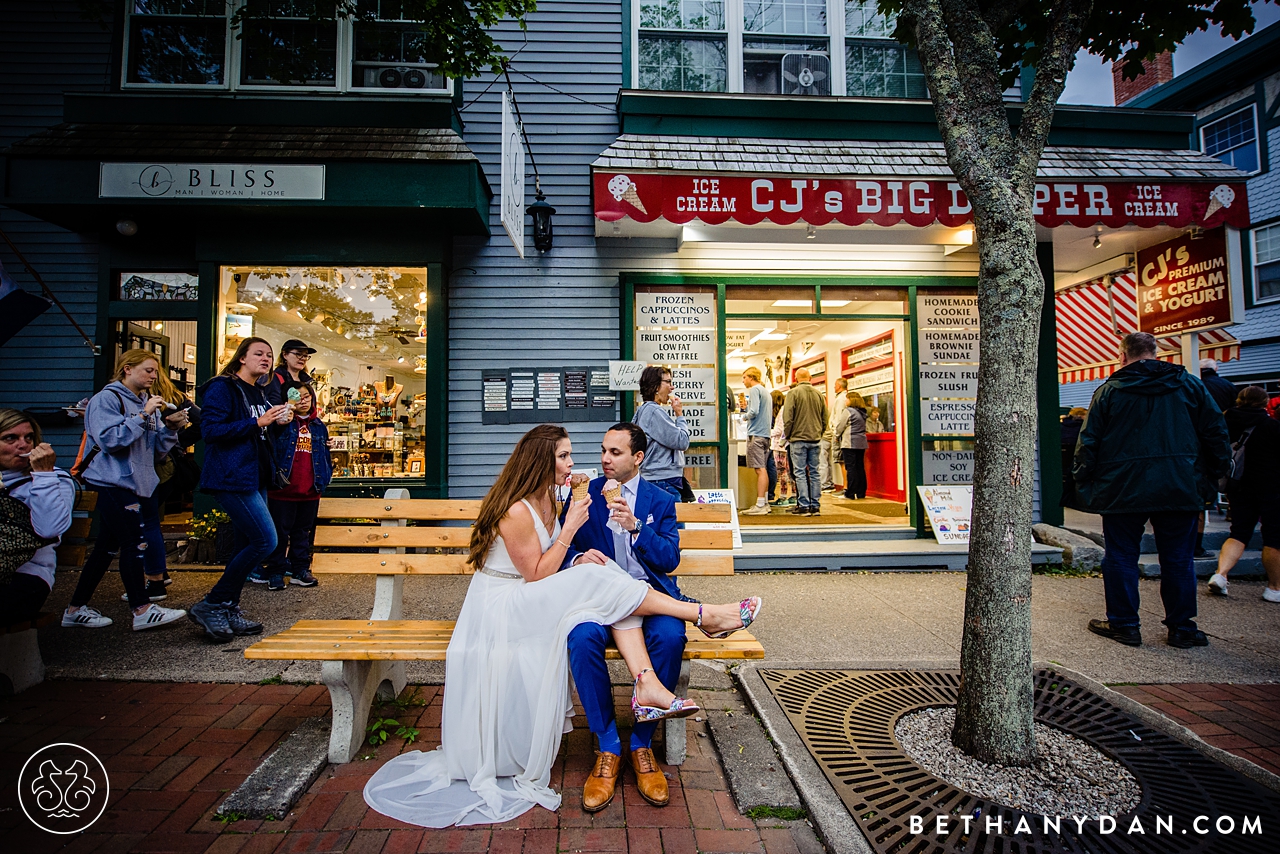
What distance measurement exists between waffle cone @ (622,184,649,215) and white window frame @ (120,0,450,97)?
8.19 ft

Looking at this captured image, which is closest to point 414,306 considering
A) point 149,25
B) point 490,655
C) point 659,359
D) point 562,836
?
point 659,359

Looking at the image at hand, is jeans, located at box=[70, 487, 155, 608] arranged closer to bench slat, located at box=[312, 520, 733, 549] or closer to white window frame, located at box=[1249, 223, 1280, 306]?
bench slat, located at box=[312, 520, 733, 549]

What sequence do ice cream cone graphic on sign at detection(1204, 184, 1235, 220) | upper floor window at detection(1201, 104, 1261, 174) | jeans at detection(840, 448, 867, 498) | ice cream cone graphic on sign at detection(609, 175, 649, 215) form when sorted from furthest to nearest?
upper floor window at detection(1201, 104, 1261, 174) < jeans at detection(840, 448, 867, 498) < ice cream cone graphic on sign at detection(1204, 184, 1235, 220) < ice cream cone graphic on sign at detection(609, 175, 649, 215)

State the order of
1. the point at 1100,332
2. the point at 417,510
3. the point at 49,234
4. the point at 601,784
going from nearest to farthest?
1. the point at 601,784
2. the point at 417,510
3. the point at 49,234
4. the point at 1100,332

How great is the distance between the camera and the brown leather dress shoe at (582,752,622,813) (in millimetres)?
2439

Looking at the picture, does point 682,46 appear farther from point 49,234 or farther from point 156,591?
point 156,591

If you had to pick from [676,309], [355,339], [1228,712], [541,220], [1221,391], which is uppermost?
[541,220]

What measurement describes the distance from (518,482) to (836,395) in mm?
10685

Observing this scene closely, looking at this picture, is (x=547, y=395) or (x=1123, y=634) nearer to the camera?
(x=1123, y=634)

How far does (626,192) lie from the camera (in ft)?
19.9

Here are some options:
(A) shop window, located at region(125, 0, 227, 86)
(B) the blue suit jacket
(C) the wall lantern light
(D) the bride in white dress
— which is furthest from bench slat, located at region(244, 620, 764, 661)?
(A) shop window, located at region(125, 0, 227, 86)

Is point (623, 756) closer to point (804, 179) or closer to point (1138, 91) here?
point (804, 179)

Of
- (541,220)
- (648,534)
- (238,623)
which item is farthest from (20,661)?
(541,220)

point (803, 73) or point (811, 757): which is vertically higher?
point (803, 73)
